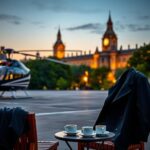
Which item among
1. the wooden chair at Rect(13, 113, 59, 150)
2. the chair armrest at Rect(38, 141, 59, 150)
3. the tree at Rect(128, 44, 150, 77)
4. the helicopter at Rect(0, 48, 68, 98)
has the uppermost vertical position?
the tree at Rect(128, 44, 150, 77)

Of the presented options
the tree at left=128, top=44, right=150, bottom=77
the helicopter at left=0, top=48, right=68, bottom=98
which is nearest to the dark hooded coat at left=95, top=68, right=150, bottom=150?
the helicopter at left=0, top=48, right=68, bottom=98

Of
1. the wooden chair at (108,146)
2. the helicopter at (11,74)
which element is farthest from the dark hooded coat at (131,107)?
the helicopter at (11,74)

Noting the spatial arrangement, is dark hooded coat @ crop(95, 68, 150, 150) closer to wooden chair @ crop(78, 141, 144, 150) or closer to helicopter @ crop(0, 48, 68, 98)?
wooden chair @ crop(78, 141, 144, 150)

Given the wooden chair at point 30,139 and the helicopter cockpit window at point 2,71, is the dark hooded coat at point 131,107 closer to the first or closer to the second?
the wooden chair at point 30,139

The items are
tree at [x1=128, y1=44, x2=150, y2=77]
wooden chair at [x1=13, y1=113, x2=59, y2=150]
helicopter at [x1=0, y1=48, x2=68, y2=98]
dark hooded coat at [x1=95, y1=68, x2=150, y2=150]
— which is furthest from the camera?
tree at [x1=128, y1=44, x2=150, y2=77]

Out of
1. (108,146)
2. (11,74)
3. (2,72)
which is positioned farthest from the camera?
(11,74)

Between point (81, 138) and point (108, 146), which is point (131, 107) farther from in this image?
point (81, 138)

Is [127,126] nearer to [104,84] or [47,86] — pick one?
[47,86]

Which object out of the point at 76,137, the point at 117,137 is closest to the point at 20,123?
the point at 76,137

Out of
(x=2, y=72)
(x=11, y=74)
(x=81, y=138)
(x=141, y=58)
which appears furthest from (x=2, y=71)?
(x=141, y=58)
